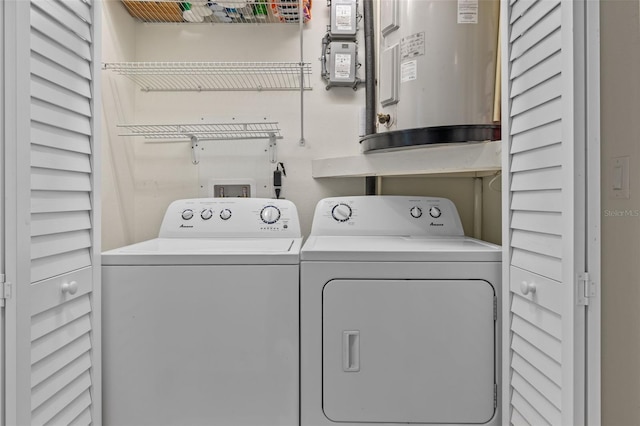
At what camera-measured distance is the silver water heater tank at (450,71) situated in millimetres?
1723

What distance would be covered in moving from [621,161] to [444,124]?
2.57 feet

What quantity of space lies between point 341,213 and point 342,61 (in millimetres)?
866

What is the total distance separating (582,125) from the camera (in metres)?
1.01

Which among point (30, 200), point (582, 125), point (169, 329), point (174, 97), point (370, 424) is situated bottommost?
point (370, 424)

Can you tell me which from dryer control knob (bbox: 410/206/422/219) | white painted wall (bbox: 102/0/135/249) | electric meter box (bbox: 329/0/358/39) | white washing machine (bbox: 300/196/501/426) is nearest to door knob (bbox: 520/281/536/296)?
white washing machine (bbox: 300/196/501/426)

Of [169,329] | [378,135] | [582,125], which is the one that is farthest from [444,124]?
[169,329]

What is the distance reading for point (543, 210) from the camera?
45.0 inches

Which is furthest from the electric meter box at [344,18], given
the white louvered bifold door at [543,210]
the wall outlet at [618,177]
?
the wall outlet at [618,177]

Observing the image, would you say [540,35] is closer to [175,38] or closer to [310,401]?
[310,401]

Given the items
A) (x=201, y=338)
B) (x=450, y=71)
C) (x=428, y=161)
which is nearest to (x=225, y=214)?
(x=201, y=338)

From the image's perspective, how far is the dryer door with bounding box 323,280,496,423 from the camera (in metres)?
1.41

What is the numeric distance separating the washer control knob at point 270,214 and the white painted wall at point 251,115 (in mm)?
295

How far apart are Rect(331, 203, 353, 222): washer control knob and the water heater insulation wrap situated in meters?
0.52

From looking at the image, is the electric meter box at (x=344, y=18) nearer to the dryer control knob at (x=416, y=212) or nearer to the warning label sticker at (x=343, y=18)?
the warning label sticker at (x=343, y=18)
